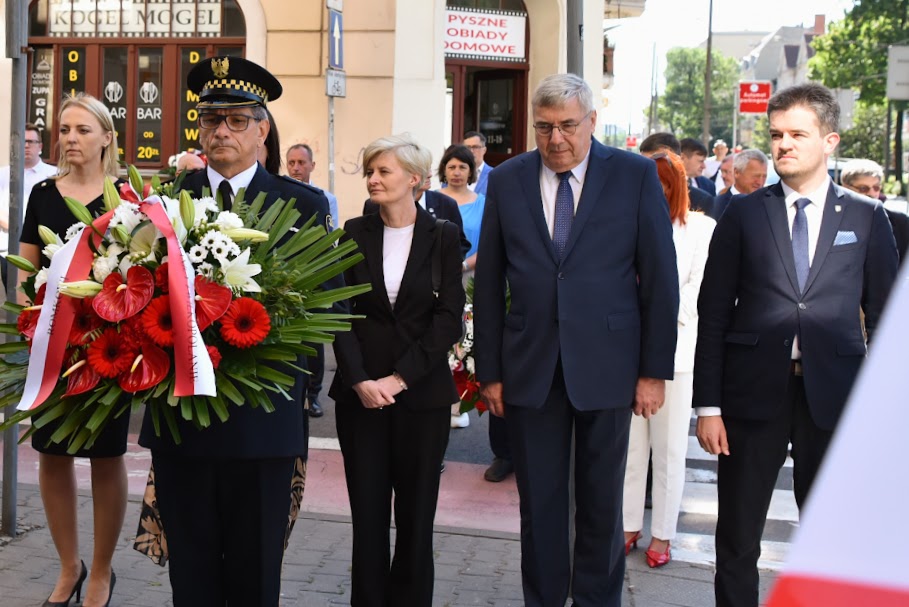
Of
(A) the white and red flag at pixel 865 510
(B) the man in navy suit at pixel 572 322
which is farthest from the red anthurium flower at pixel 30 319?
(A) the white and red flag at pixel 865 510

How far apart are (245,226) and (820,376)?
6.67 feet

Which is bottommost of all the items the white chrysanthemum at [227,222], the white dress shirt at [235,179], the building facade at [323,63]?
the white chrysanthemum at [227,222]

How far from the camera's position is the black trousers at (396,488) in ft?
15.1

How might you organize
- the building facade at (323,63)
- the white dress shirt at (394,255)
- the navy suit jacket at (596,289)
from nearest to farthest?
the navy suit jacket at (596,289), the white dress shirt at (394,255), the building facade at (323,63)

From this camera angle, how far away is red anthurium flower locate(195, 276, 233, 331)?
354 centimetres

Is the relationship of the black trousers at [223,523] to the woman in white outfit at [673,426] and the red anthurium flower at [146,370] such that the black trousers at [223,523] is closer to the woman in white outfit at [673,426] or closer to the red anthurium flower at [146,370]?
the red anthurium flower at [146,370]

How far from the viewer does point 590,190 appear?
Answer: 14.6 ft

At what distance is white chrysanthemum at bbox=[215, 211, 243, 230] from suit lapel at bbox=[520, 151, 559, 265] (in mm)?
1271

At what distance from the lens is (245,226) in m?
3.83

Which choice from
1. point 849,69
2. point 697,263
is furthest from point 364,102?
point 849,69

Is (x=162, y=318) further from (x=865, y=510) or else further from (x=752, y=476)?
(x=865, y=510)

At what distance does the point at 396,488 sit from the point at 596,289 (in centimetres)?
111

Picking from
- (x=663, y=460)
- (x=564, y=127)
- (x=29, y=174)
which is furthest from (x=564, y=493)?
(x=29, y=174)

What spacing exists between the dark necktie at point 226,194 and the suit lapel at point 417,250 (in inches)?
32.8
